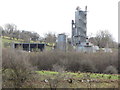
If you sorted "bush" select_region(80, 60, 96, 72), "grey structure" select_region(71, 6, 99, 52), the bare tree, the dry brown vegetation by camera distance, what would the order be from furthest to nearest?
1. the bare tree
2. "grey structure" select_region(71, 6, 99, 52)
3. "bush" select_region(80, 60, 96, 72)
4. the dry brown vegetation

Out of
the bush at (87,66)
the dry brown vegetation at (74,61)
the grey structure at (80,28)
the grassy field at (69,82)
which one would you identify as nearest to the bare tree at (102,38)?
the grey structure at (80,28)

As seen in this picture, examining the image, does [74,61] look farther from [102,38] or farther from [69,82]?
[102,38]

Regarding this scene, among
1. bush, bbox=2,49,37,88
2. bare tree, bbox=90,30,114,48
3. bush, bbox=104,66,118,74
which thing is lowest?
bush, bbox=104,66,118,74

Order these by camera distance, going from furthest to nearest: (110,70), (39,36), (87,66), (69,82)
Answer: (39,36)
(87,66)
(110,70)
(69,82)

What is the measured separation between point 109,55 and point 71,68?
4.09 m

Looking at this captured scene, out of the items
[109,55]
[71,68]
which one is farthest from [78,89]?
[109,55]

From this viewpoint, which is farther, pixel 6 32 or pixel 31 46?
pixel 6 32

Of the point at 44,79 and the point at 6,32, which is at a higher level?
the point at 6,32

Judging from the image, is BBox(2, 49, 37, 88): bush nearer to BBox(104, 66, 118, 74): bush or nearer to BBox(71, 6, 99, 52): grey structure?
BBox(104, 66, 118, 74): bush

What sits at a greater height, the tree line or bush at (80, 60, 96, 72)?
the tree line

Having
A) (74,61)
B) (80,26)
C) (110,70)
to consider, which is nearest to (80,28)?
(80,26)

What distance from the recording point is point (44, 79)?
36.7 ft

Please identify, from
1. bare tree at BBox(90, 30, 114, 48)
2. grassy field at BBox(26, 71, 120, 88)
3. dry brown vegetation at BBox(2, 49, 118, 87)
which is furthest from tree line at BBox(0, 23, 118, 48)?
grassy field at BBox(26, 71, 120, 88)

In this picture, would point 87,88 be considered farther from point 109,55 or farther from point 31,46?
point 31,46
